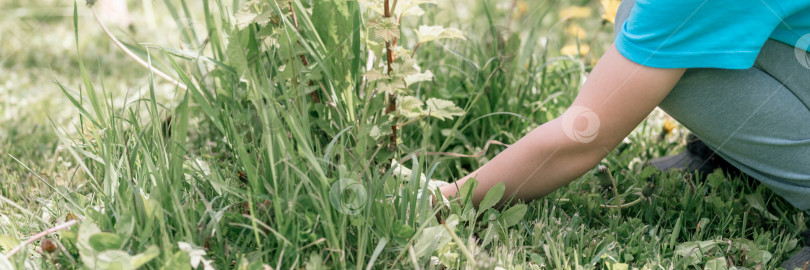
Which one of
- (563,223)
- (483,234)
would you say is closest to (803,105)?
(563,223)

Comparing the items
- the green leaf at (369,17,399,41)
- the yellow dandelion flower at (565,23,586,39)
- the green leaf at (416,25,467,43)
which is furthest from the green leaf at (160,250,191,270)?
the yellow dandelion flower at (565,23,586,39)

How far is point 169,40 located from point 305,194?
5.66 feet

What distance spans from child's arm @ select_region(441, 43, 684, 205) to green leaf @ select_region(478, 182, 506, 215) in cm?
4

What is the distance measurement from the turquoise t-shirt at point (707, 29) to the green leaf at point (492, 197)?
1.09 feet

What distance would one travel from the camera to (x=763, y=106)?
1.27 m

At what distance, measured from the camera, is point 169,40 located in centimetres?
269

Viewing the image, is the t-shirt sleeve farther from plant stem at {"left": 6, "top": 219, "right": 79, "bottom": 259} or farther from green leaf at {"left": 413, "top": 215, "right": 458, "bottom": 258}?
plant stem at {"left": 6, "top": 219, "right": 79, "bottom": 259}

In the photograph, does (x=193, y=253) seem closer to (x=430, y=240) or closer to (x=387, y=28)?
(x=430, y=240)

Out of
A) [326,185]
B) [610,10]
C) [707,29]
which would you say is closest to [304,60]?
[326,185]

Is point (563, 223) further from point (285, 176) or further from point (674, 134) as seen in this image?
point (674, 134)

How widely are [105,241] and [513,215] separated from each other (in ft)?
2.39

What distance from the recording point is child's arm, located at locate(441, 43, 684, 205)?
1232mm

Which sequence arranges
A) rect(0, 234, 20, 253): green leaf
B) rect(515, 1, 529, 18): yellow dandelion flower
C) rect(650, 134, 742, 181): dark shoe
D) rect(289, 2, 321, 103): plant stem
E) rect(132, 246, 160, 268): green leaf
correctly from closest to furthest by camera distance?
1. rect(132, 246, 160, 268): green leaf
2. rect(0, 234, 20, 253): green leaf
3. rect(289, 2, 321, 103): plant stem
4. rect(650, 134, 742, 181): dark shoe
5. rect(515, 1, 529, 18): yellow dandelion flower

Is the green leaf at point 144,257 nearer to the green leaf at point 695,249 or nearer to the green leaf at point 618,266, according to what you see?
the green leaf at point 618,266
